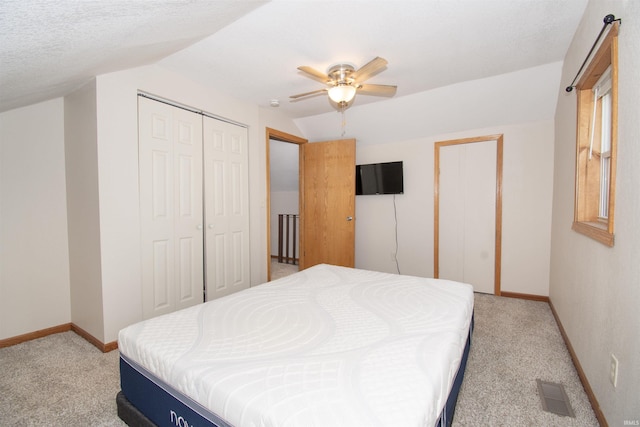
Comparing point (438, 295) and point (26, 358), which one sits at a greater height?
point (438, 295)

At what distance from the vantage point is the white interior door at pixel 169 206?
2.60m

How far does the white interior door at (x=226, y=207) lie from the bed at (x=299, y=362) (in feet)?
4.54

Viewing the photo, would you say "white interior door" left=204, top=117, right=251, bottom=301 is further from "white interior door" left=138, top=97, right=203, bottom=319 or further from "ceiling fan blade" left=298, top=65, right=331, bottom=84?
"ceiling fan blade" left=298, top=65, right=331, bottom=84

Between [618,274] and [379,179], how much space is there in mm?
3137

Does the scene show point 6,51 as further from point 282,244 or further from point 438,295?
point 282,244

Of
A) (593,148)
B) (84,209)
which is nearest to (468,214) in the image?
(593,148)

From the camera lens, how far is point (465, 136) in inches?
151

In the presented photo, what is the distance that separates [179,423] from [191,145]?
97.1 inches

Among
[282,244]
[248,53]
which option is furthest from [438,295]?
[282,244]

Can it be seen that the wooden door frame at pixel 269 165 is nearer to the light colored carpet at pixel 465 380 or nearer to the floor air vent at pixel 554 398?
the light colored carpet at pixel 465 380

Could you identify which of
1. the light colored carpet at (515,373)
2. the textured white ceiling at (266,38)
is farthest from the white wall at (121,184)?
the light colored carpet at (515,373)

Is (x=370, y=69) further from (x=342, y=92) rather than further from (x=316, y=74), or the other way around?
(x=316, y=74)

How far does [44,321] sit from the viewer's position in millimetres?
2590

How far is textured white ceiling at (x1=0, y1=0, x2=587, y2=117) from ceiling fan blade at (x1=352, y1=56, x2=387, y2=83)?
9.9 inches
